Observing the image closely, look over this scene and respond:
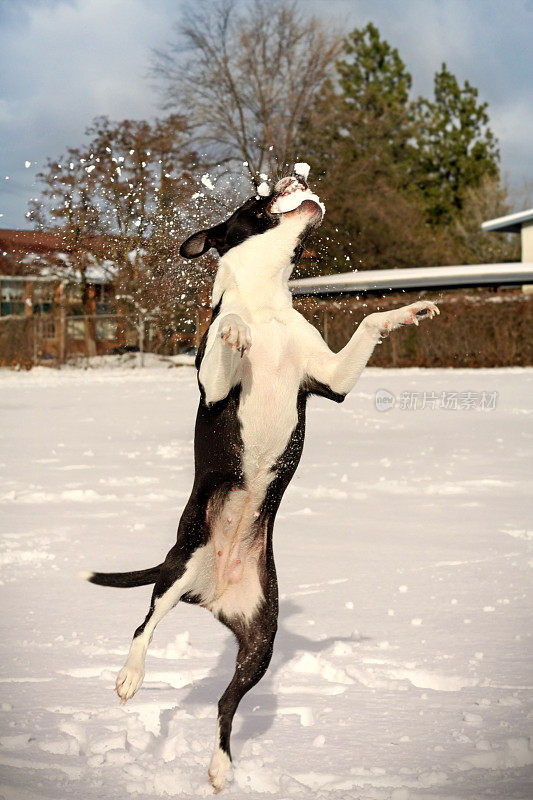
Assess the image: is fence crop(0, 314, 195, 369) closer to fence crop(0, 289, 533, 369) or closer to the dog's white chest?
fence crop(0, 289, 533, 369)

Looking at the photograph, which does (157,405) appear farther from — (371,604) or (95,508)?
(371,604)

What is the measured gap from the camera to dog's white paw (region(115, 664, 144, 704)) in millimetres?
2826

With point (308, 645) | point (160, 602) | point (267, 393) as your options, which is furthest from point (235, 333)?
point (308, 645)

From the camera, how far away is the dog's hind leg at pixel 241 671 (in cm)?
298

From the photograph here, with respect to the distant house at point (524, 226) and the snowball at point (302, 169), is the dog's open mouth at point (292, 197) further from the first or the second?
the distant house at point (524, 226)

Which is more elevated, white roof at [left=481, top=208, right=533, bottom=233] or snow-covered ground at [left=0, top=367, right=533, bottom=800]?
white roof at [left=481, top=208, right=533, bottom=233]

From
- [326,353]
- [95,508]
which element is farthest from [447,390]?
[326,353]

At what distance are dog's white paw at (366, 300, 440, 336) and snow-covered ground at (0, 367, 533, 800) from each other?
4.93 ft

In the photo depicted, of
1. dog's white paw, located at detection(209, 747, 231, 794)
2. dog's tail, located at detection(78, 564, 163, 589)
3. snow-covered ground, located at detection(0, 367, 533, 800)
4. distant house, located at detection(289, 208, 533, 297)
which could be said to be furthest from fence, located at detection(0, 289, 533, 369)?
dog's white paw, located at detection(209, 747, 231, 794)

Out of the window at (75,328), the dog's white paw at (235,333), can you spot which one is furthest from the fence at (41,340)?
the dog's white paw at (235,333)

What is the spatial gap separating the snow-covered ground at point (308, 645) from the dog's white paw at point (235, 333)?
1466mm

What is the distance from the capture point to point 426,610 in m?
5.09

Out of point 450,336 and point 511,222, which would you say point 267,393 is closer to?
point 450,336

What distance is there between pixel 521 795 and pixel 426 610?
2.12 metres
